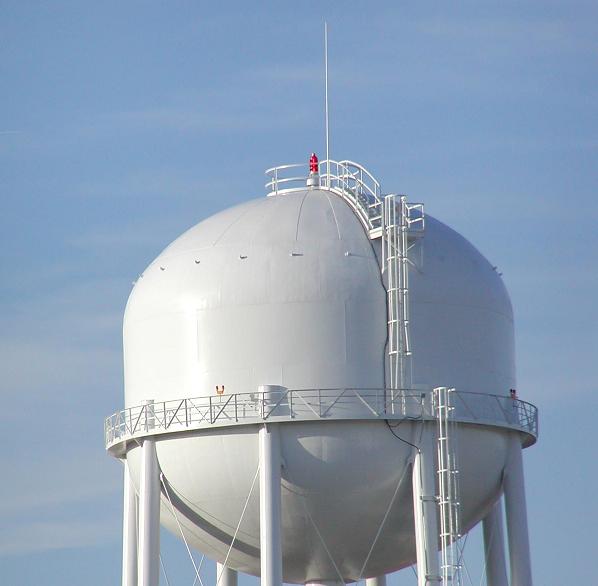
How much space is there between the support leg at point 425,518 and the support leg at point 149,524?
6.24 metres

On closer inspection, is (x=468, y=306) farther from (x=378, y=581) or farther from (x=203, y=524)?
(x=378, y=581)

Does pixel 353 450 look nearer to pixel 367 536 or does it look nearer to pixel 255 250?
pixel 367 536

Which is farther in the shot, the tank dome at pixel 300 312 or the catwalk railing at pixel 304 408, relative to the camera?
the tank dome at pixel 300 312

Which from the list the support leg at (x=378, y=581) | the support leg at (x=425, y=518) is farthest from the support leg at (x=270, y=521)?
the support leg at (x=378, y=581)

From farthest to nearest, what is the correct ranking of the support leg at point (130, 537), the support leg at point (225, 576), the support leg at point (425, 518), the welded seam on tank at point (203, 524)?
1. the support leg at point (225, 576)
2. the support leg at point (130, 537)
3. the welded seam on tank at point (203, 524)
4. the support leg at point (425, 518)

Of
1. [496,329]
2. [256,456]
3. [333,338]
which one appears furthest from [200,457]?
[496,329]

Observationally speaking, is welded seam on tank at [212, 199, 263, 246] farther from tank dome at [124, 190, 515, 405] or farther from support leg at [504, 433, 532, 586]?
support leg at [504, 433, 532, 586]

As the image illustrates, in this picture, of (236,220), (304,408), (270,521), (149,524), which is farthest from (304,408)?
(236,220)

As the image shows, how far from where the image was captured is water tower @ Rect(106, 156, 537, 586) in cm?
4541

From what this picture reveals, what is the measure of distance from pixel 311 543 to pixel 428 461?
3.59m

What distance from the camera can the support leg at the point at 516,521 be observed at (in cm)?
4744

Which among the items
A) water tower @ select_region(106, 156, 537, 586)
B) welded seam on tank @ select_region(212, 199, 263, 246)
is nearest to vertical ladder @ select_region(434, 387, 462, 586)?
water tower @ select_region(106, 156, 537, 586)

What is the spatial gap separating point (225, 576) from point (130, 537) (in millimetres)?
2969

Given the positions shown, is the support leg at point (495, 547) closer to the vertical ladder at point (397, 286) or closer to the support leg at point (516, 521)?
the support leg at point (516, 521)
